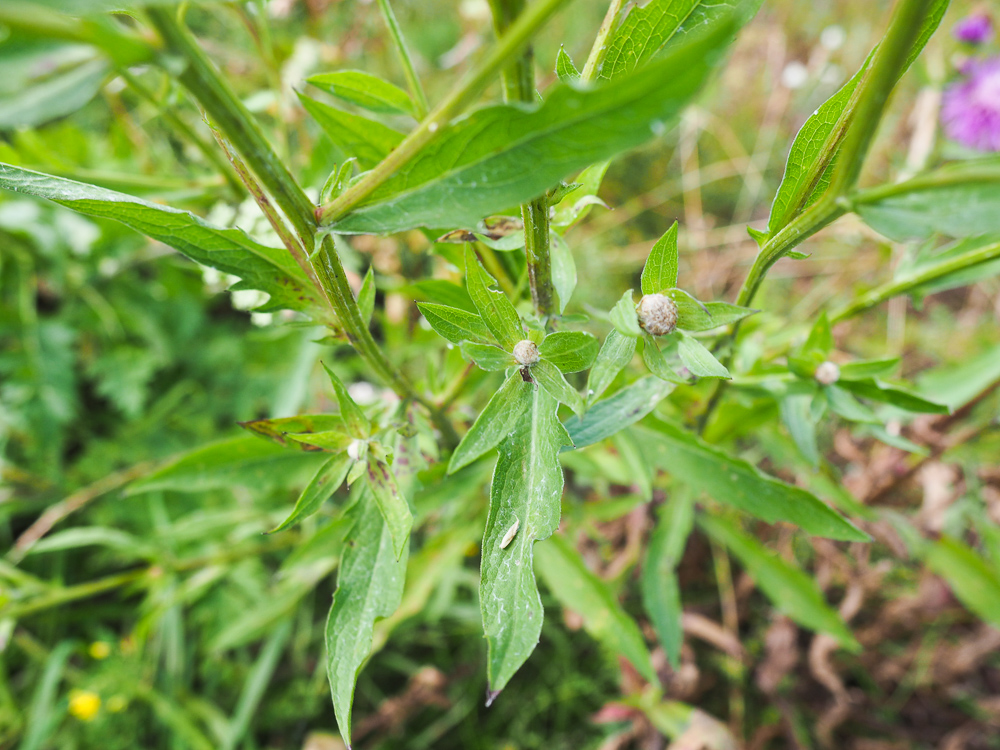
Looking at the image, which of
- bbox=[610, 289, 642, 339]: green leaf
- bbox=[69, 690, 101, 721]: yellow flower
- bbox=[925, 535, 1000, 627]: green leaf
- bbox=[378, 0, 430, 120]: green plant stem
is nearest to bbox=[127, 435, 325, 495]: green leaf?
bbox=[378, 0, 430, 120]: green plant stem

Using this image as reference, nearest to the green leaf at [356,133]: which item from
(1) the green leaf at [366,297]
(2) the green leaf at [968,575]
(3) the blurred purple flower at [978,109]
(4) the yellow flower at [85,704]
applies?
(1) the green leaf at [366,297]

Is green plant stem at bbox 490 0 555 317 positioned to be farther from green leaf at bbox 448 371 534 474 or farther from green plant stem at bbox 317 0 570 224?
green leaf at bbox 448 371 534 474

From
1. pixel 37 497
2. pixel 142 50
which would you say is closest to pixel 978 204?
pixel 142 50

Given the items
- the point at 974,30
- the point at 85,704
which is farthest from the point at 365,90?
the point at 974,30

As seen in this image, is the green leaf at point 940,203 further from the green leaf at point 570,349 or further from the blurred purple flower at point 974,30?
the blurred purple flower at point 974,30

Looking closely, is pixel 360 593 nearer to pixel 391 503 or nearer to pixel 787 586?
pixel 391 503

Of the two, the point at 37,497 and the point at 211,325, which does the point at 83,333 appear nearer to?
the point at 211,325
